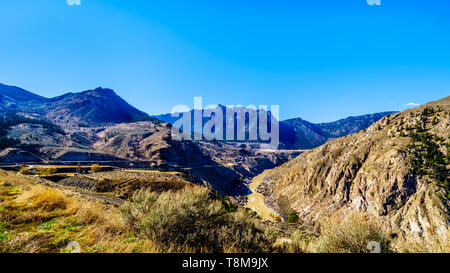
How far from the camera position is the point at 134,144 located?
11662 cm

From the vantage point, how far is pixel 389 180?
162ft

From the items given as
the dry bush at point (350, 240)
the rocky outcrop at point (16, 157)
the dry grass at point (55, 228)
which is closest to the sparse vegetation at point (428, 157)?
the dry bush at point (350, 240)

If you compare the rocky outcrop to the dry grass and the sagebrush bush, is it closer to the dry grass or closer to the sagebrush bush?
the dry grass

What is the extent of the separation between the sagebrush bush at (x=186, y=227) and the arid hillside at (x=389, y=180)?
147 ft

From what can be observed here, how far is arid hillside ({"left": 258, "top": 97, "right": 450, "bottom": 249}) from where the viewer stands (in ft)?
133

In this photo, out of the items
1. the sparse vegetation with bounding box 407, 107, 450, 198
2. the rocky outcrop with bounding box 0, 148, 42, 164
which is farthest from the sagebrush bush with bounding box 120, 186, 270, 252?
the rocky outcrop with bounding box 0, 148, 42, 164

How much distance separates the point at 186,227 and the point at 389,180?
63.4m

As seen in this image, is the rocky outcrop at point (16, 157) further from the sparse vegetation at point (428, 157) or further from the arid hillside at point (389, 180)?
the sparse vegetation at point (428, 157)

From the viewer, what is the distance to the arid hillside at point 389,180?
4053 centimetres

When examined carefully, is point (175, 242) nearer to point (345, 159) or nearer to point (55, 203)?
point (55, 203)

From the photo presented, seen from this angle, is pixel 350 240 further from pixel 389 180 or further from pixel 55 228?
pixel 389 180

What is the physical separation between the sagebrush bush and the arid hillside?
44783 millimetres

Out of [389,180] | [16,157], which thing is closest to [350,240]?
[389,180]

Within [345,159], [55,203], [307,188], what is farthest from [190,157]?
[55,203]
